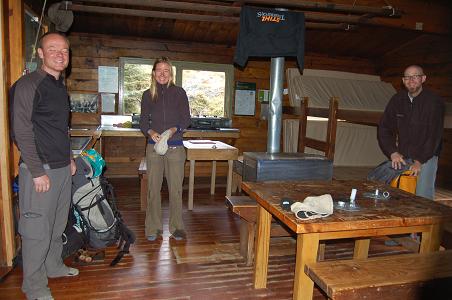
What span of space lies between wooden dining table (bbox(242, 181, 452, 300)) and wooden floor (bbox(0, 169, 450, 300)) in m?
0.25

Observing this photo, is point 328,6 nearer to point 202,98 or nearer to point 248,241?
point 248,241

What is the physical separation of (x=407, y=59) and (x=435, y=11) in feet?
4.48

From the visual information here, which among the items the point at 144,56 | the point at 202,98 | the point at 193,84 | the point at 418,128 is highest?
the point at 144,56

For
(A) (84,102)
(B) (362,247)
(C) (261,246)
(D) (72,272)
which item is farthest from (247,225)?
(A) (84,102)

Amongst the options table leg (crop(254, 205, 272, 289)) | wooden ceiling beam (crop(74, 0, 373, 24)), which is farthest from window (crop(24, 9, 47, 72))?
table leg (crop(254, 205, 272, 289))

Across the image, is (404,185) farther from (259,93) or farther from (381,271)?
(259,93)

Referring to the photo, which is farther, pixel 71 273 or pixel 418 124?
pixel 418 124

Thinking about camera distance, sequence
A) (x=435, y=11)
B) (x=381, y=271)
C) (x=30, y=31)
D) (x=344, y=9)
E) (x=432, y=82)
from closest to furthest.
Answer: (x=381, y=271) < (x=30, y=31) < (x=344, y=9) < (x=435, y=11) < (x=432, y=82)

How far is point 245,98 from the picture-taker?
6137 mm

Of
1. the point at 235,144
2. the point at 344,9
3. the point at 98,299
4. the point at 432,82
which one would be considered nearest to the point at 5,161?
the point at 98,299

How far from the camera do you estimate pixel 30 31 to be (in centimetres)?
338

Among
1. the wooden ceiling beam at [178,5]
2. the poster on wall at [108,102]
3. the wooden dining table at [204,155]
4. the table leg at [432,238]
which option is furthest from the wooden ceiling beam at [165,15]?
the table leg at [432,238]

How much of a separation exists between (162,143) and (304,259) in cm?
166

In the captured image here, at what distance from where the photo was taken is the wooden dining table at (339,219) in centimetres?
176
